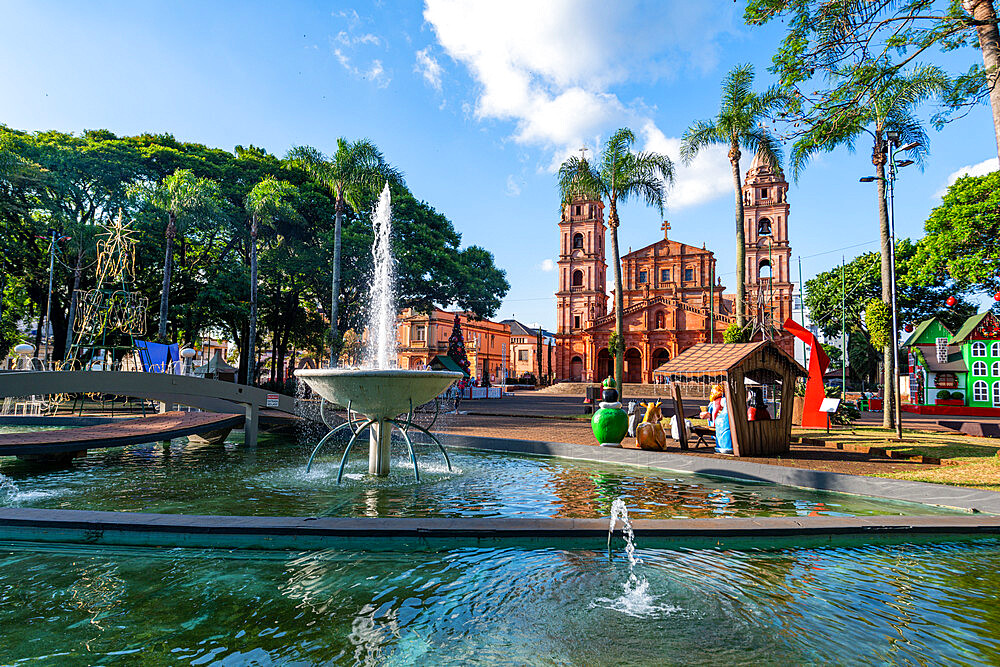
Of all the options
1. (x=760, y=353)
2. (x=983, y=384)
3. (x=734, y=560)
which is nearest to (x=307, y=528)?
(x=734, y=560)

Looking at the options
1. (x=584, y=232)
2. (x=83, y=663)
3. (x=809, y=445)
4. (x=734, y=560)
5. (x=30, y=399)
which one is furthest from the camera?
(x=584, y=232)

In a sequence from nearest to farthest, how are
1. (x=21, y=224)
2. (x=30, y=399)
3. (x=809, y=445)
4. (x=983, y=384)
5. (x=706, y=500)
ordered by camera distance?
1. (x=706, y=500)
2. (x=809, y=445)
3. (x=30, y=399)
4. (x=21, y=224)
5. (x=983, y=384)

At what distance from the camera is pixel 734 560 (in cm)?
468

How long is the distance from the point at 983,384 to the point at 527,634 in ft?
135

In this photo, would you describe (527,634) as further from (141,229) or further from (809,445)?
(141,229)

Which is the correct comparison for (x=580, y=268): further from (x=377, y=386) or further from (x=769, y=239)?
(x=377, y=386)

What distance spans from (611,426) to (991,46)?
30.6ft

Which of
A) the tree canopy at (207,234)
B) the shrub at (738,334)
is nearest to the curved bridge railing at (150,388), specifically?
the shrub at (738,334)

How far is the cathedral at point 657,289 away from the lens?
55.2 metres

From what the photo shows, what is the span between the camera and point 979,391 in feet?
107

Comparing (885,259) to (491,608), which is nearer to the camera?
(491,608)

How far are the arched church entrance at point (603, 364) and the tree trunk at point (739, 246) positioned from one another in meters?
37.5

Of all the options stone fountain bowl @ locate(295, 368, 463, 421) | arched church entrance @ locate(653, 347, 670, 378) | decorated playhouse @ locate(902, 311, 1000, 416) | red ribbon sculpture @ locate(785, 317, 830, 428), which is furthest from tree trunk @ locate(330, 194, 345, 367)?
arched church entrance @ locate(653, 347, 670, 378)

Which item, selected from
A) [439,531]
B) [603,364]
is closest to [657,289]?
[603,364]
